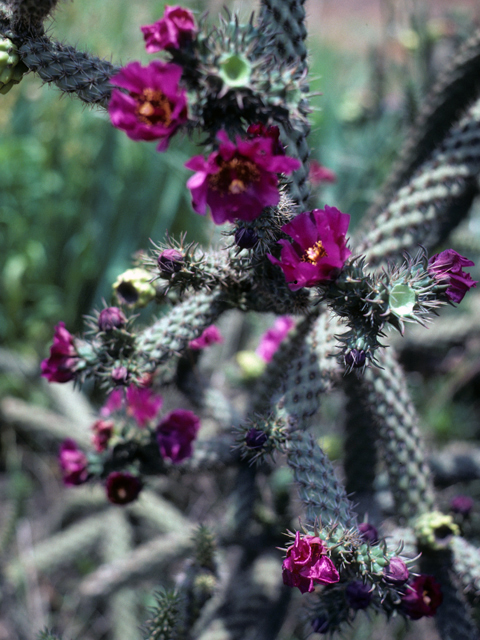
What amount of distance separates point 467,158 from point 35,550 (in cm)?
201

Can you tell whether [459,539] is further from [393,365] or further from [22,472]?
[22,472]

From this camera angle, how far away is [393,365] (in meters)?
1.32

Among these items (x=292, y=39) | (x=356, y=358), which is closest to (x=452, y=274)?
(x=356, y=358)

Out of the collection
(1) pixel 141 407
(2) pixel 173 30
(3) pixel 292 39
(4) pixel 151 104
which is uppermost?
(3) pixel 292 39

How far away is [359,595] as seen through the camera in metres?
0.98

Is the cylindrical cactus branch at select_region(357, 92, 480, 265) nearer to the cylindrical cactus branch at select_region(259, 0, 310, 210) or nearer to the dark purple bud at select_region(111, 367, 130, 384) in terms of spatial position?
the cylindrical cactus branch at select_region(259, 0, 310, 210)

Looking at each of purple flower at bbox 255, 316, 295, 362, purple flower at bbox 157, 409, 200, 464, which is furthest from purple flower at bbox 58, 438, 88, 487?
purple flower at bbox 255, 316, 295, 362

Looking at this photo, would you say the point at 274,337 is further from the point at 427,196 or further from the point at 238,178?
the point at 238,178

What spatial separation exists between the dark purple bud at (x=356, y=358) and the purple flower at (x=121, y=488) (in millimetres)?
734

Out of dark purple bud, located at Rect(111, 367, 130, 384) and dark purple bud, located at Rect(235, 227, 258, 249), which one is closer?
dark purple bud, located at Rect(235, 227, 258, 249)

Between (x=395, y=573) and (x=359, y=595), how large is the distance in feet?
0.30

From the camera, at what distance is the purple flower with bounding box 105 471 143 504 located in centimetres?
131

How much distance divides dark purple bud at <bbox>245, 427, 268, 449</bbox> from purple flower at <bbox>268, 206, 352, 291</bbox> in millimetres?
307

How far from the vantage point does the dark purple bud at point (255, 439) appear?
1.01 metres
